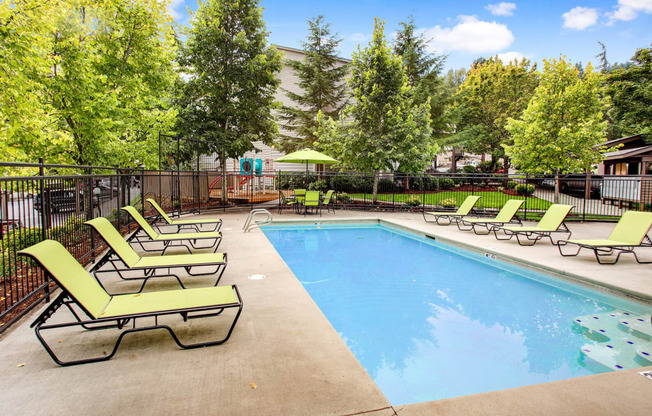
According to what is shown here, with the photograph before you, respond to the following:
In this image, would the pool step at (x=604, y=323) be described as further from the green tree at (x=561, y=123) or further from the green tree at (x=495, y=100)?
the green tree at (x=495, y=100)

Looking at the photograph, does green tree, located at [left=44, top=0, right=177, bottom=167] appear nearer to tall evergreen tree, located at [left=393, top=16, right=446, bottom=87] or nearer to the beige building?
the beige building

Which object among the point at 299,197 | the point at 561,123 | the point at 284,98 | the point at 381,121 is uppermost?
the point at 284,98

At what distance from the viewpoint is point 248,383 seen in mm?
2564

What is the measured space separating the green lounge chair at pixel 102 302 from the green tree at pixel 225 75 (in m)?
12.2

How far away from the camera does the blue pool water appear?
3.52 m

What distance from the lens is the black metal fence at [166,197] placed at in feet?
14.0

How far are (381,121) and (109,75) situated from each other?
11.5 m

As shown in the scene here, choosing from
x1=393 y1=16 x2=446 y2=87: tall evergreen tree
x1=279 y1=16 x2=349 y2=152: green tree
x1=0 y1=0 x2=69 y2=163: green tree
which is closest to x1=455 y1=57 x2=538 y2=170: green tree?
x1=393 y1=16 x2=446 y2=87: tall evergreen tree

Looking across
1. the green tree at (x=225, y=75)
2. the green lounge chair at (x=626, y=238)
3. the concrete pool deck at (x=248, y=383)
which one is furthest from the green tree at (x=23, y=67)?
the green lounge chair at (x=626, y=238)

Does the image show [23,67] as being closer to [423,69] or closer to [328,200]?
[328,200]

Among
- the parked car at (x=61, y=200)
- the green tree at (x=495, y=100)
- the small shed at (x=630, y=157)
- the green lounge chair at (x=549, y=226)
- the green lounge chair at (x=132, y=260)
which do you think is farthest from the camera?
the green tree at (x=495, y=100)

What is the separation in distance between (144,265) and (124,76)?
31.5 ft

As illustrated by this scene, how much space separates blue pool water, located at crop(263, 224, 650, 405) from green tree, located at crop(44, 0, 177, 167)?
707 centimetres

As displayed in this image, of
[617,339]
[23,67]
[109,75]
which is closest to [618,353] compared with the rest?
[617,339]
